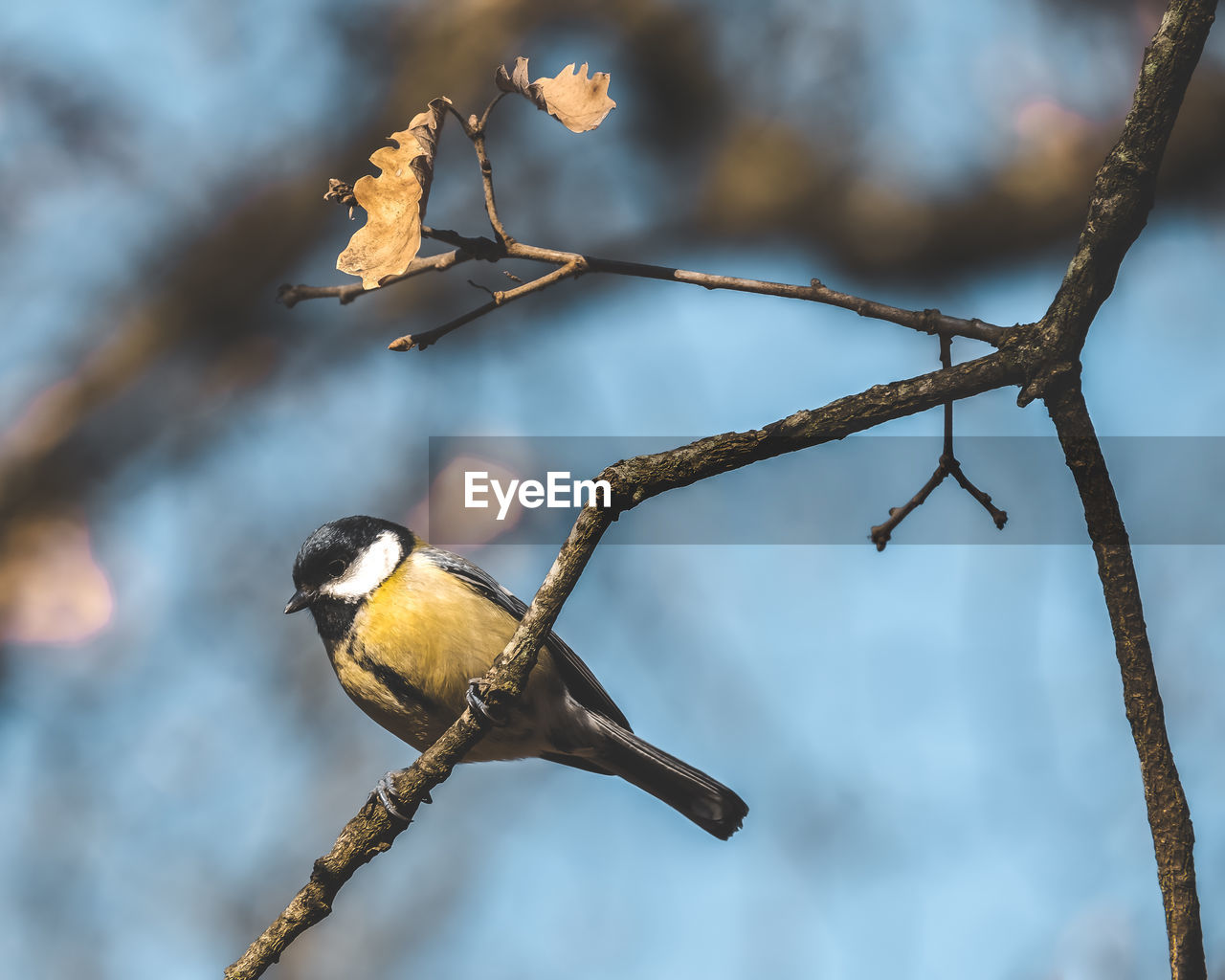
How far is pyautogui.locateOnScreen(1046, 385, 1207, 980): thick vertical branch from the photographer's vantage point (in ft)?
4.13

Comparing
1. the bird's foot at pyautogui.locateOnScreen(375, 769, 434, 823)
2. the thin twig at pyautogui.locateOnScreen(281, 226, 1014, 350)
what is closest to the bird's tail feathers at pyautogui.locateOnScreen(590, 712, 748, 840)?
the bird's foot at pyautogui.locateOnScreen(375, 769, 434, 823)

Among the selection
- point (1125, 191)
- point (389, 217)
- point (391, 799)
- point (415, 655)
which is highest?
point (1125, 191)

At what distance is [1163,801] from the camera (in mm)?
1265

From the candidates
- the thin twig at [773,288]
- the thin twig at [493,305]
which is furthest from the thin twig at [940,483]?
the thin twig at [493,305]

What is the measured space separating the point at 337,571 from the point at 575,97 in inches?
62.8

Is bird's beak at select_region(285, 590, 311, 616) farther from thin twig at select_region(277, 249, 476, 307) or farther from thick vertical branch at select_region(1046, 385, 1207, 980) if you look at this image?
thick vertical branch at select_region(1046, 385, 1207, 980)

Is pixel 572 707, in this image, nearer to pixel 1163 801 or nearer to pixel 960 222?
pixel 1163 801

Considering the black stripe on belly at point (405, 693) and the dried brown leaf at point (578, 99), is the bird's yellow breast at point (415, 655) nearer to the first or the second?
the black stripe on belly at point (405, 693)

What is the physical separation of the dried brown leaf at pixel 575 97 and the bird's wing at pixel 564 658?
129 cm

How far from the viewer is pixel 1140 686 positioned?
4.24 ft

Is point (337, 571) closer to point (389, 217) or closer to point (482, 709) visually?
point (482, 709)

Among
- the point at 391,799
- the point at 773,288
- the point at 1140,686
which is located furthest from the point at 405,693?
the point at 1140,686

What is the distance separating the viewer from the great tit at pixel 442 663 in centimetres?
239

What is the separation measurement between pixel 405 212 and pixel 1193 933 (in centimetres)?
128
